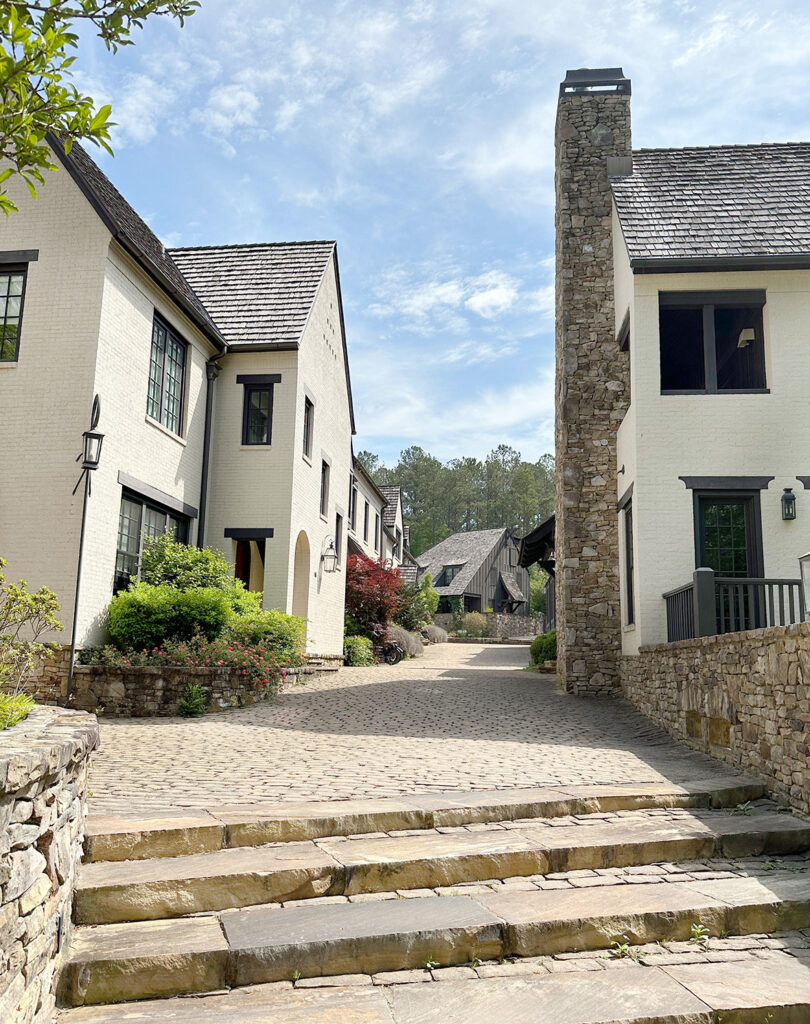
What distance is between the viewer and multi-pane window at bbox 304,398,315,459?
18000 millimetres

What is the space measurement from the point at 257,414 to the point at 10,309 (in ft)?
17.4

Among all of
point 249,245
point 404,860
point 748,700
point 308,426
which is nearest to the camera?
point 404,860

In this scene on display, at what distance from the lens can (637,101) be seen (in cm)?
1554

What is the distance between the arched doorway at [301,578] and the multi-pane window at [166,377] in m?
4.14

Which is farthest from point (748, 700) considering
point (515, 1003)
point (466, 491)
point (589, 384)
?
point (466, 491)

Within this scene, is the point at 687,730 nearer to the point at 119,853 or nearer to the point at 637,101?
the point at 119,853

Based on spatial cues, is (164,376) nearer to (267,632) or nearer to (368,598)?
(267,632)

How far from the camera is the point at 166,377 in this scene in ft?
47.8

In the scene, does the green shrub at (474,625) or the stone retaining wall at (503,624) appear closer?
the green shrub at (474,625)

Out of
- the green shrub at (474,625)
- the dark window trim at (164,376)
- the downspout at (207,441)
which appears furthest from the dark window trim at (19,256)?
the green shrub at (474,625)

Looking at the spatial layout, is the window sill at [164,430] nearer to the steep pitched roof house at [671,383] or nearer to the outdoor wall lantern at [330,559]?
the outdoor wall lantern at [330,559]

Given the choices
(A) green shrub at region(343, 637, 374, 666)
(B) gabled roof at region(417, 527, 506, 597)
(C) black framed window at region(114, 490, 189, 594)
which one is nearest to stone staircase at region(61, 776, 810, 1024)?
(C) black framed window at region(114, 490, 189, 594)

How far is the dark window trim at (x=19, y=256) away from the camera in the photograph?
487 inches

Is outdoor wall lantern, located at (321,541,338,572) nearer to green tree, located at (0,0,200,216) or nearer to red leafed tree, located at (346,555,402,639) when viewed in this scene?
red leafed tree, located at (346,555,402,639)
